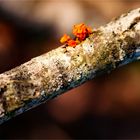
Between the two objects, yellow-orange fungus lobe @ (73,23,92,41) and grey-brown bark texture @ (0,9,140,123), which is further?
yellow-orange fungus lobe @ (73,23,92,41)

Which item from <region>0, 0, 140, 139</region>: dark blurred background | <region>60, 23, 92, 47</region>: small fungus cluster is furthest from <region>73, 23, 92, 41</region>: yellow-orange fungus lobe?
<region>0, 0, 140, 139</region>: dark blurred background

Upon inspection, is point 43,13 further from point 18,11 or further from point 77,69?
point 77,69

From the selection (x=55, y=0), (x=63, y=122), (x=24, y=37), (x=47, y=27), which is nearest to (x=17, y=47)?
(x=24, y=37)

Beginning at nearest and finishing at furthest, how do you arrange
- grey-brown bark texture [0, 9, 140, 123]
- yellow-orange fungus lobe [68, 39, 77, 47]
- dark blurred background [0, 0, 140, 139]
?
grey-brown bark texture [0, 9, 140, 123] < yellow-orange fungus lobe [68, 39, 77, 47] < dark blurred background [0, 0, 140, 139]

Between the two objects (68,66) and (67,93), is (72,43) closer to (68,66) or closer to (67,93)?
(68,66)

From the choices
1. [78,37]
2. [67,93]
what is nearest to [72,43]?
[78,37]

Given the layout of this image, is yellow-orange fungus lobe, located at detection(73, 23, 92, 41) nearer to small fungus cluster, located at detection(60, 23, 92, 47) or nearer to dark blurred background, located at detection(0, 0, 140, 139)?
small fungus cluster, located at detection(60, 23, 92, 47)

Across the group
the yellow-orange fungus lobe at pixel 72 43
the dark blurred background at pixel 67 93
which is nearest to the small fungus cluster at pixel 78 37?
the yellow-orange fungus lobe at pixel 72 43
